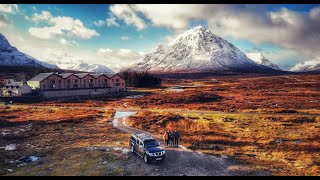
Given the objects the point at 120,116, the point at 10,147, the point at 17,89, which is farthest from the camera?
the point at 17,89

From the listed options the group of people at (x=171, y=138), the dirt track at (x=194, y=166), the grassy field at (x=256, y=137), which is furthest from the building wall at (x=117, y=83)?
the dirt track at (x=194, y=166)

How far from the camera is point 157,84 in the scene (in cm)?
16612

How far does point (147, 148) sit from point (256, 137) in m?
18.9

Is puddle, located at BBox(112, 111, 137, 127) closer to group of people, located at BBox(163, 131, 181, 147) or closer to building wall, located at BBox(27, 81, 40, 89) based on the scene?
group of people, located at BBox(163, 131, 181, 147)

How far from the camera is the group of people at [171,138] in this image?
3534 centimetres

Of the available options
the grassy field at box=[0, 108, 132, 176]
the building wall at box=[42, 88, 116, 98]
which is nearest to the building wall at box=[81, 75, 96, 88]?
the building wall at box=[42, 88, 116, 98]

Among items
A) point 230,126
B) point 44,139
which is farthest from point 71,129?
point 230,126

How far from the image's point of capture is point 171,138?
117ft

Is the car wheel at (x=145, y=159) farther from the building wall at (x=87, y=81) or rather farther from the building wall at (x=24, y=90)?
the building wall at (x=87, y=81)

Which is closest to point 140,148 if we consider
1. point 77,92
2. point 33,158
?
point 33,158

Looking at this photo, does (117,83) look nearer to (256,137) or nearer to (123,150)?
(256,137)

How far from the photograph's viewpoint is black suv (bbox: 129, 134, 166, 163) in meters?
29.1

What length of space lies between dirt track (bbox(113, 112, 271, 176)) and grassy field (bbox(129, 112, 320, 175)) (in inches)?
76.2

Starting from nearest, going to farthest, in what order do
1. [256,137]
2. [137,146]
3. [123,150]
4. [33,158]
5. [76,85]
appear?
[33,158] → [137,146] → [123,150] → [256,137] → [76,85]
